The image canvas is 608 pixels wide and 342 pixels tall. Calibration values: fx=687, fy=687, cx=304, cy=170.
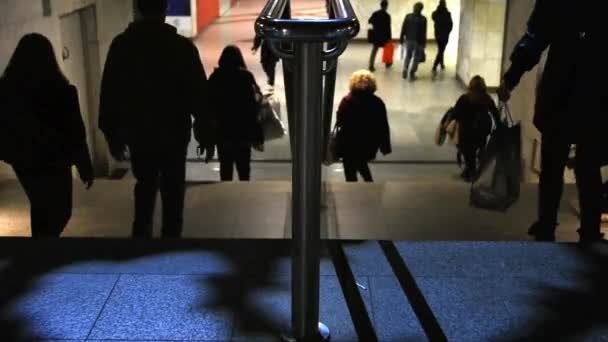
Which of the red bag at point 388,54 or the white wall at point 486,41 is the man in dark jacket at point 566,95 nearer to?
the white wall at point 486,41

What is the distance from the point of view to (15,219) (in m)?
4.91

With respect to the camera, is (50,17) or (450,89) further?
(450,89)

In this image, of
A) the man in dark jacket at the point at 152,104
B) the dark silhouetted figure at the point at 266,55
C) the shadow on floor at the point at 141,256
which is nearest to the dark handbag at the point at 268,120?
the dark silhouetted figure at the point at 266,55

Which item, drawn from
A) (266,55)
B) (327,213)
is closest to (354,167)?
(327,213)

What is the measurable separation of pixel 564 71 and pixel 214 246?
1.82 m

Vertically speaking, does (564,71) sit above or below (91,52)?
above

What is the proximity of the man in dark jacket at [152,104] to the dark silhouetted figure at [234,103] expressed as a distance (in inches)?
77.3

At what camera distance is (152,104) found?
354 cm

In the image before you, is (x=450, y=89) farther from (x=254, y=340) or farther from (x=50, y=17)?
(x=254, y=340)

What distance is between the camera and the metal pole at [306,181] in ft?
5.29

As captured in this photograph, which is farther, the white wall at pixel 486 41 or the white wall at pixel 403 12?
the white wall at pixel 403 12

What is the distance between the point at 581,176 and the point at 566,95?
42 centimetres

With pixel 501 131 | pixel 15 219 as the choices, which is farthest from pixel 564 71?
pixel 15 219

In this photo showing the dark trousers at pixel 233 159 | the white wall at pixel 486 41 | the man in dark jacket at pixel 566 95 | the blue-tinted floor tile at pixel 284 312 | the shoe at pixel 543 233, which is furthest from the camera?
the white wall at pixel 486 41
